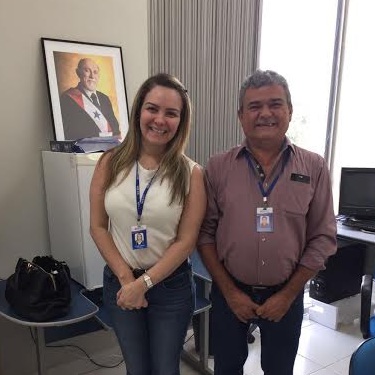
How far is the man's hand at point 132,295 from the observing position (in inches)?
55.2

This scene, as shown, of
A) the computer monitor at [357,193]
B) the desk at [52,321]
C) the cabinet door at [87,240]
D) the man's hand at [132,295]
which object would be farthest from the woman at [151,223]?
the computer monitor at [357,193]

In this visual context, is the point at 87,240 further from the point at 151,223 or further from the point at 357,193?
the point at 357,193

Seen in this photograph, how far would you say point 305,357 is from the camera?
2.75 metres

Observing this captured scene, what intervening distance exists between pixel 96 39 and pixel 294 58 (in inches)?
84.3

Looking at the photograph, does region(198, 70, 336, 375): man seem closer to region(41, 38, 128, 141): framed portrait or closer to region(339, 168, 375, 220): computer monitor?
region(41, 38, 128, 141): framed portrait

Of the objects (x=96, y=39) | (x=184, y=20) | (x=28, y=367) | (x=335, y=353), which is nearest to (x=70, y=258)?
(x=28, y=367)

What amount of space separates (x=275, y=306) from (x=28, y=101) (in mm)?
1689

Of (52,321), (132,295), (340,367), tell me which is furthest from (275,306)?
(340,367)

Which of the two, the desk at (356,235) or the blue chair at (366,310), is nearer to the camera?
the blue chair at (366,310)

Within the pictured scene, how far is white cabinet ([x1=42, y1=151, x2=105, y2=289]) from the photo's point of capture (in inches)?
79.0

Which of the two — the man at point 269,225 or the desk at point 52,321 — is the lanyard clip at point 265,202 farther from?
the desk at point 52,321

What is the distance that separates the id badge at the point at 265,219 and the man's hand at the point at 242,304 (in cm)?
26

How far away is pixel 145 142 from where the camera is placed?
4.99ft

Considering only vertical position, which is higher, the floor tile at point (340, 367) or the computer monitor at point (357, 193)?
the computer monitor at point (357, 193)
